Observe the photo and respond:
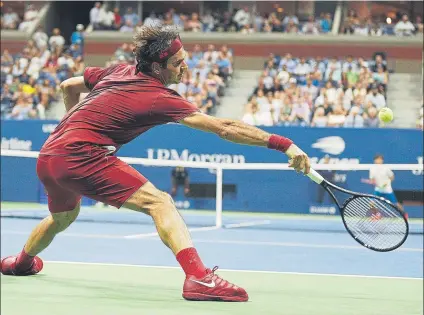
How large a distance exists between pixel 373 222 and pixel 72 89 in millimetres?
2232

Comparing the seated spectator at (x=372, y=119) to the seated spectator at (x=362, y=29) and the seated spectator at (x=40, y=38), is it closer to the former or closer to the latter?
the seated spectator at (x=362, y=29)

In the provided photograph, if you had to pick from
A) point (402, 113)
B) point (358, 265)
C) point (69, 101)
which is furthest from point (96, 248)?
point (402, 113)

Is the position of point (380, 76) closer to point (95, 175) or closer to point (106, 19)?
point (106, 19)

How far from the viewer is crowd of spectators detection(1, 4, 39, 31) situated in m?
24.2

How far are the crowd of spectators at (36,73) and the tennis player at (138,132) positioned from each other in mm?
12124

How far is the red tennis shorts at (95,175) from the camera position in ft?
17.2

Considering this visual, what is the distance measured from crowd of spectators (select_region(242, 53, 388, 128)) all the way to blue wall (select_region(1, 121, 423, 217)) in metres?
0.59

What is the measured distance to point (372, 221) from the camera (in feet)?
19.5

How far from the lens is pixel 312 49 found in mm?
21562

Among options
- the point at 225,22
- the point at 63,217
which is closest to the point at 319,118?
the point at 225,22

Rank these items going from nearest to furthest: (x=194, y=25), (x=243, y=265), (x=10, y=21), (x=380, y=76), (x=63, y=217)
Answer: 1. (x=63, y=217)
2. (x=243, y=265)
3. (x=380, y=76)
4. (x=194, y=25)
5. (x=10, y=21)

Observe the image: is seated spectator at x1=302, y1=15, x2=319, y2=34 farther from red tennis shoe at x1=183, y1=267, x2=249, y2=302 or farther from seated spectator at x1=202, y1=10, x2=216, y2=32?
red tennis shoe at x1=183, y1=267, x2=249, y2=302

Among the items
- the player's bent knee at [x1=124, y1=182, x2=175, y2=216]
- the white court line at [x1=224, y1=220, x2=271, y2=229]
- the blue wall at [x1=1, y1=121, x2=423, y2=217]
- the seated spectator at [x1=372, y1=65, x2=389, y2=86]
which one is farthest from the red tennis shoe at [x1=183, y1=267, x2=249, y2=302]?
the seated spectator at [x1=372, y1=65, x2=389, y2=86]

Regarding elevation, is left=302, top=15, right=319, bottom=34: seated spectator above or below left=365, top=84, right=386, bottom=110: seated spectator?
above
